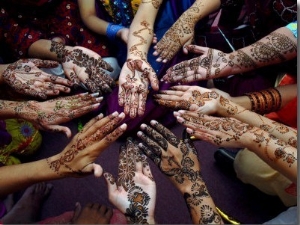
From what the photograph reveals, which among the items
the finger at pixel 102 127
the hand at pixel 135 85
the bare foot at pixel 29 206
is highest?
the hand at pixel 135 85

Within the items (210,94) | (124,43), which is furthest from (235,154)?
(124,43)

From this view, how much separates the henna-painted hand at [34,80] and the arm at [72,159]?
0.62 feet

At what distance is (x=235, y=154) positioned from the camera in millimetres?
1120

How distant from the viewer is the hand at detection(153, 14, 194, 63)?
1.10m

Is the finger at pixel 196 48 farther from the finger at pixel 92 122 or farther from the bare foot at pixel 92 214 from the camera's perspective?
the bare foot at pixel 92 214

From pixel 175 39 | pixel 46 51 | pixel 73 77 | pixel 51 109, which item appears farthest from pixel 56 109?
pixel 175 39

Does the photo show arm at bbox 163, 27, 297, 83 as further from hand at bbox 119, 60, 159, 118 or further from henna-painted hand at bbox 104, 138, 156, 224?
henna-painted hand at bbox 104, 138, 156, 224

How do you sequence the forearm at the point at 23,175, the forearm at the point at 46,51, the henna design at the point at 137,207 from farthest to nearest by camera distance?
1. the forearm at the point at 46,51
2. the forearm at the point at 23,175
3. the henna design at the point at 137,207

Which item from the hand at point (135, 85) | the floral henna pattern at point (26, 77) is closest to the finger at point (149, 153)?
the hand at point (135, 85)

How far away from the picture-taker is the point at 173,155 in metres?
0.90

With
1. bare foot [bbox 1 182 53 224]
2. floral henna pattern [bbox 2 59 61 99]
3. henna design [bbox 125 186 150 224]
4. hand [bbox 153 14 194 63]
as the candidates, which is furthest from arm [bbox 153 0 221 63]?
bare foot [bbox 1 182 53 224]

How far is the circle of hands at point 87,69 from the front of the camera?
1039mm

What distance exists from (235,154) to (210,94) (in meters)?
0.24

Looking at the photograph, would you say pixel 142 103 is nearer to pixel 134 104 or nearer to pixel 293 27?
pixel 134 104
